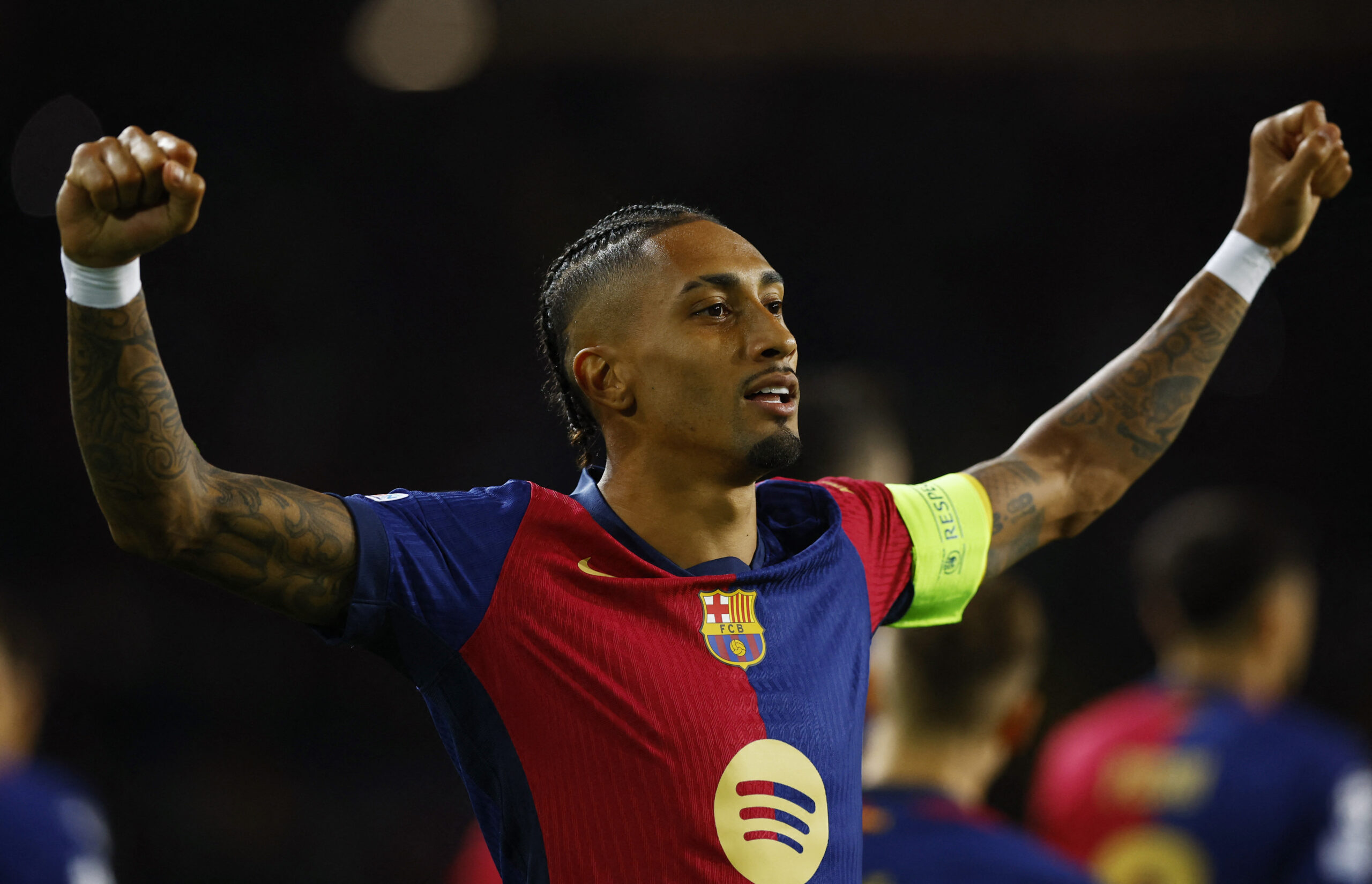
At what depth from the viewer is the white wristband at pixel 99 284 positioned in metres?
1.54

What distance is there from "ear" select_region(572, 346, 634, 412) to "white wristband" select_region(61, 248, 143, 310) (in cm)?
84

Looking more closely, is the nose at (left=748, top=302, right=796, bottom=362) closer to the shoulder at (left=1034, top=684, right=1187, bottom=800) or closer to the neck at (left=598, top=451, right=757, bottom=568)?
the neck at (left=598, top=451, right=757, bottom=568)

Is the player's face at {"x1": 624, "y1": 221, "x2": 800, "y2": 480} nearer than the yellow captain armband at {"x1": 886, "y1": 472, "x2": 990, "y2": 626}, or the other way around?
the player's face at {"x1": 624, "y1": 221, "x2": 800, "y2": 480}

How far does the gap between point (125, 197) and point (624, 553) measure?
2.88 ft

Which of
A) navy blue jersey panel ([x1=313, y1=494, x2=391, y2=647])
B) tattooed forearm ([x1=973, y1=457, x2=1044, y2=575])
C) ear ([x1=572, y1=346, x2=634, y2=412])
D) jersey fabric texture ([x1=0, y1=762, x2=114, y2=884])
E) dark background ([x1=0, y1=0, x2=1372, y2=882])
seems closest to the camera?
navy blue jersey panel ([x1=313, y1=494, x2=391, y2=647])

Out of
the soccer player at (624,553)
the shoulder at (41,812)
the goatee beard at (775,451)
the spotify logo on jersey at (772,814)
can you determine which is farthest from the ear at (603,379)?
the shoulder at (41,812)

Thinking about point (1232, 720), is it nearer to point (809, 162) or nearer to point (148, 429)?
point (148, 429)

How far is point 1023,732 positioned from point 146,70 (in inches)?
290

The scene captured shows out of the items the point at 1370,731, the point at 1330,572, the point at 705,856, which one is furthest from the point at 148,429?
the point at 1330,572

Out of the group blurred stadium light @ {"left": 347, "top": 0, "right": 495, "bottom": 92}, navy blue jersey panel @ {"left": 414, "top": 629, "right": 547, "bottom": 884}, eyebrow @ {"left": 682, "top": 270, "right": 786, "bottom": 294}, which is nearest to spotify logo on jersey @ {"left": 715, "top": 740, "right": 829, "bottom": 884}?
navy blue jersey panel @ {"left": 414, "top": 629, "right": 547, "bottom": 884}

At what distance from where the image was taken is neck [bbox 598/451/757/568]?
7.07 feet

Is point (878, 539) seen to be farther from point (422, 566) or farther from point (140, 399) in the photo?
point (140, 399)

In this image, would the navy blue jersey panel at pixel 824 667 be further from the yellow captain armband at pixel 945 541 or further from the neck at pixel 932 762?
the neck at pixel 932 762

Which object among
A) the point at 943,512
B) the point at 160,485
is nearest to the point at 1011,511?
the point at 943,512
